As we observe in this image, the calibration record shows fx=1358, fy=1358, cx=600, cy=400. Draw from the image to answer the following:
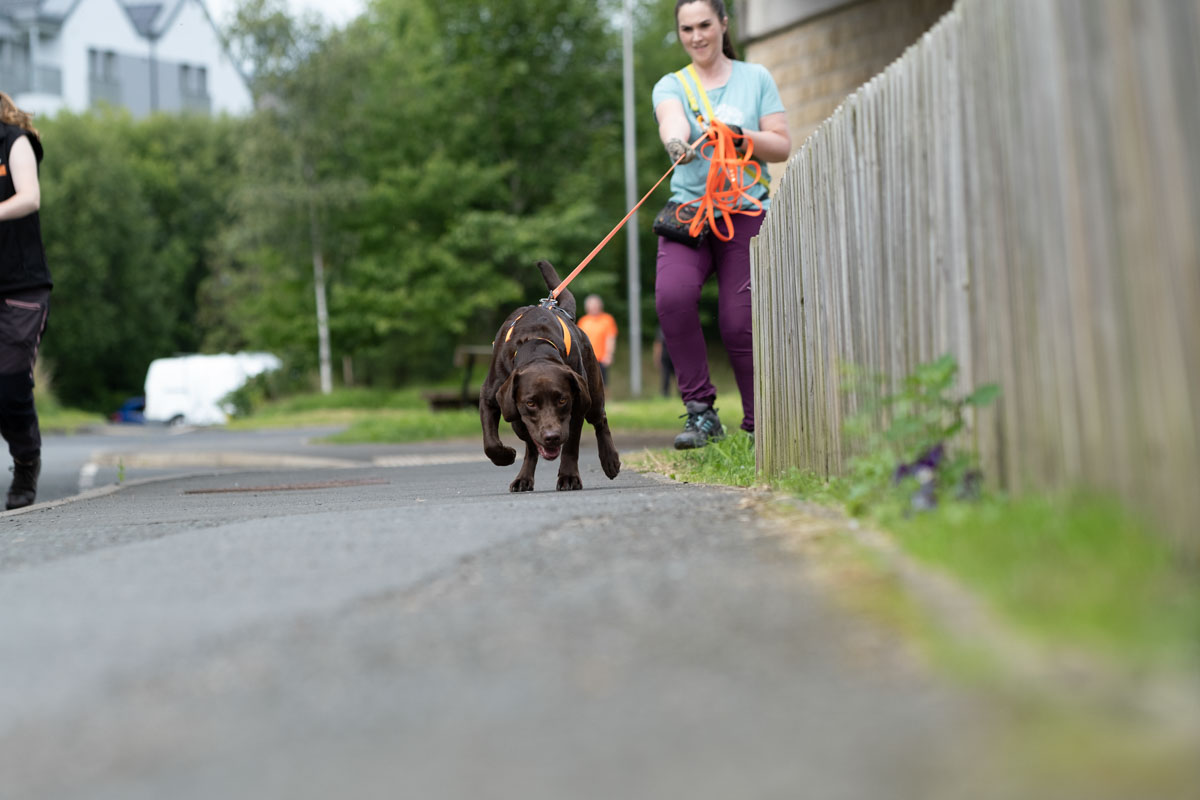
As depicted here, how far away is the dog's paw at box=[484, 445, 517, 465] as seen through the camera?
6.97 meters

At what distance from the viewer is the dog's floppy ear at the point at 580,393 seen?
262 inches

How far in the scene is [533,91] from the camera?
37.6 metres

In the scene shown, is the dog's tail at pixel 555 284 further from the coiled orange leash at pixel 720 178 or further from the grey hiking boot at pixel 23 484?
the grey hiking boot at pixel 23 484

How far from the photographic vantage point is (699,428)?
746 centimetres

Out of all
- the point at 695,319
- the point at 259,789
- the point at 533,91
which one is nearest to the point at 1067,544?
the point at 259,789

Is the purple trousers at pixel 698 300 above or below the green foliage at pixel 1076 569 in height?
above

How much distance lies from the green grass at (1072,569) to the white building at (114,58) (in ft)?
157

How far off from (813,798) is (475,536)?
2.10 metres

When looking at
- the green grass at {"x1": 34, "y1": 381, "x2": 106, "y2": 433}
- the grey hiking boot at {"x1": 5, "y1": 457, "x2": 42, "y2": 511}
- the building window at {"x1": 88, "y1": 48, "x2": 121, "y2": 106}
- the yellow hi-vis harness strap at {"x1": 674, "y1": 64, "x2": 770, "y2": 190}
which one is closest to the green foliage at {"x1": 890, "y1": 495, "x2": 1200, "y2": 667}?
the yellow hi-vis harness strap at {"x1": 674, "y1": 64, "x2": 770, "y2": 190}

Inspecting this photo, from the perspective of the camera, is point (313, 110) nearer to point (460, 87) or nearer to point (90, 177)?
point (460, 87)

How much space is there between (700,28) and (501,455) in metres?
2.49

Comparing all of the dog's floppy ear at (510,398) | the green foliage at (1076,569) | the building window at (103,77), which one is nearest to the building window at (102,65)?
the building window at (103,77)

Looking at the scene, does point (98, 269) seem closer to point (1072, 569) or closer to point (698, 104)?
point (698, 104)

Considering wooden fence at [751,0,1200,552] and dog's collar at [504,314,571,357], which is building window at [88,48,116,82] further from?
wooden fence at [751,0,1200,552]
